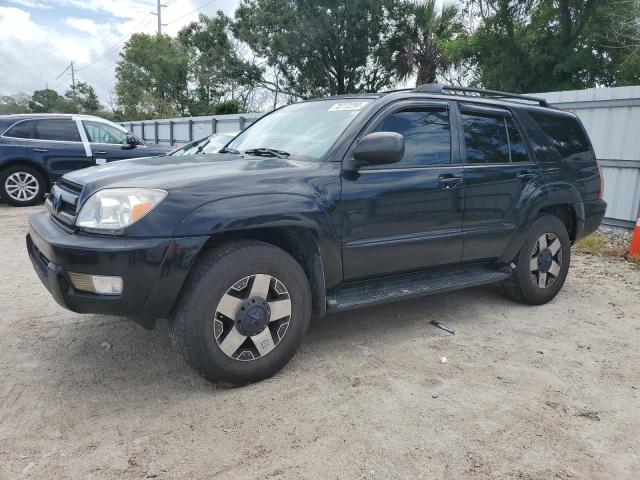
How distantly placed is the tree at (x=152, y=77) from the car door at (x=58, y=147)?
26506 millimetres

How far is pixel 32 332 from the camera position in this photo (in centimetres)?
365

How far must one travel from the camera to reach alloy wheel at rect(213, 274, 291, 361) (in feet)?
9.11

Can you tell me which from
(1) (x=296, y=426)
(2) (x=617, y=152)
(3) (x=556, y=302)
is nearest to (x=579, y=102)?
(2) (x=617, y=152)

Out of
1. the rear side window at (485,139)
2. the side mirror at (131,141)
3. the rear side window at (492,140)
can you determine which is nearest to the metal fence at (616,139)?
the rear side window at (492,140)

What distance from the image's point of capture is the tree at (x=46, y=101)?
2735 inches

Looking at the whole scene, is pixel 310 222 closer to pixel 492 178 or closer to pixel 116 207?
pixel 116 207

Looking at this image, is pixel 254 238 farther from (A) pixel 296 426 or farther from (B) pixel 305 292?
(A) pixel 296 426

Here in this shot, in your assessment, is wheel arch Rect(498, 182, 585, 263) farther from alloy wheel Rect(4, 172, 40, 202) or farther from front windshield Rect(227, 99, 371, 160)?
alloy wheel Rect(4, 172, 40, 202)

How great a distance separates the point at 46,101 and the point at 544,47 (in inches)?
3024

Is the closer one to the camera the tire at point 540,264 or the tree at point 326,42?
the tire at point 540,264

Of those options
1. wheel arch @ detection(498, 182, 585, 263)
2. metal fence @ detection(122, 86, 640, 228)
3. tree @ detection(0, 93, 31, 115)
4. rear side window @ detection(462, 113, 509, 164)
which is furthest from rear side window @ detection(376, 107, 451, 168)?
tree @ detection(0, 93, 31, 115)

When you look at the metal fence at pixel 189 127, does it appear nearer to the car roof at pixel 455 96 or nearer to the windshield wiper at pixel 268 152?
the car roof at pixel 455 96

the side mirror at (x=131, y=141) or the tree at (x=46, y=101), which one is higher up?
the tree at (x=46, y=101)

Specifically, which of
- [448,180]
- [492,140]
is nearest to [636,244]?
[492,140]
